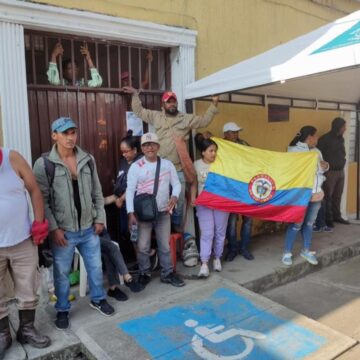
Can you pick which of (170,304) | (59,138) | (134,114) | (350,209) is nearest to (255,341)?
(170,304)

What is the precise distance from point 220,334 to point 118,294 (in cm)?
114

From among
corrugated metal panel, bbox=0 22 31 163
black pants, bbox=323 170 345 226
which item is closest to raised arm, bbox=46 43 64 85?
corrugated metal panel, bbox=0 22 31 163

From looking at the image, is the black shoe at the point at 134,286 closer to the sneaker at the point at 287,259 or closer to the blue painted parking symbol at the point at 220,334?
the blue painted parking symbol at the point at 220,334

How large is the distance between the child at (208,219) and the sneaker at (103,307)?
4.31 feet

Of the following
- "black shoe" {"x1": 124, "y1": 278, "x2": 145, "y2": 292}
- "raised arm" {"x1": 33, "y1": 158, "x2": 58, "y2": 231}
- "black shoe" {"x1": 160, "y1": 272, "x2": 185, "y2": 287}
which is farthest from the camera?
"black shoe" {"x1": 160, "y1": 272, "x2": 185, "y2": 287}

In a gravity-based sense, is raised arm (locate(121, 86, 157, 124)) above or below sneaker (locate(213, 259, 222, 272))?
above

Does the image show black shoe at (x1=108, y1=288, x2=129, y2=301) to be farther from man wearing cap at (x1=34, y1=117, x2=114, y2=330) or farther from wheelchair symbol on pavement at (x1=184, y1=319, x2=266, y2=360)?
wheelchair symbol on pavement at (x1=184, y1=319, x2=266, y2=360)

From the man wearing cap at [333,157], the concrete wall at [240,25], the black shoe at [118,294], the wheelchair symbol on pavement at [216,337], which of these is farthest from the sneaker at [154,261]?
the man wearing cap at [333,157]

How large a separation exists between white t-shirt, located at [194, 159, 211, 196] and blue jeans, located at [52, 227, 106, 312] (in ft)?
5.32

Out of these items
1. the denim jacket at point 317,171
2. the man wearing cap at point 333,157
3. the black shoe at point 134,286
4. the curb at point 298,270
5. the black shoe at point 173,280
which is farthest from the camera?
the man wearing cap at point 333,157

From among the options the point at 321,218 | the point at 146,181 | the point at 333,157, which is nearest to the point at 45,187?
the point at 146,181

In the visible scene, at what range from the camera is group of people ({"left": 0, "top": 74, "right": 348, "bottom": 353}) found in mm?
2965

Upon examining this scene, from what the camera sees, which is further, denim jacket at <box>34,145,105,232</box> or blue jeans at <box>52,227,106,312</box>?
blue jeans at <box>52,227,106,312</box>

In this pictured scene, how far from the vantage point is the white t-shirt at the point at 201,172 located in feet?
15.5
